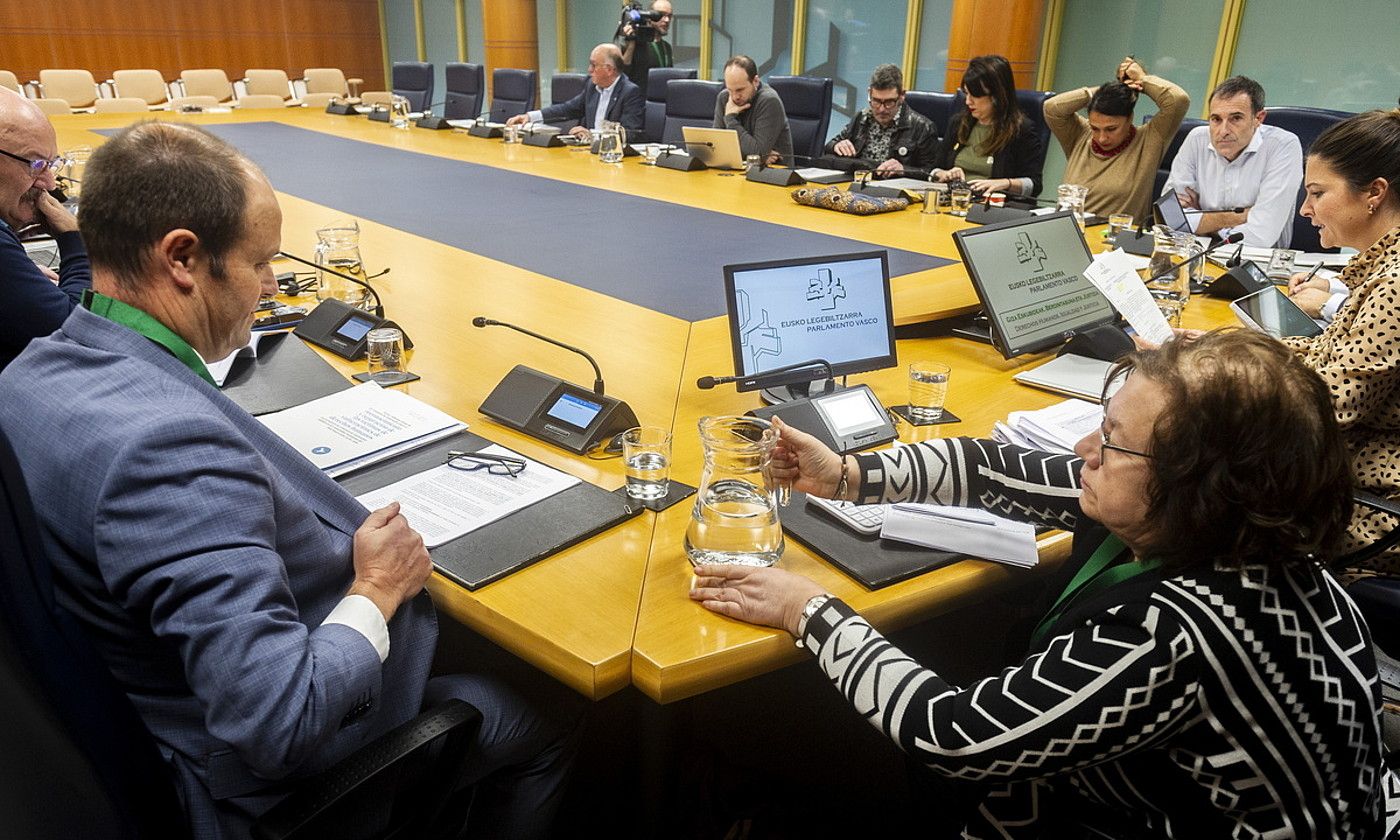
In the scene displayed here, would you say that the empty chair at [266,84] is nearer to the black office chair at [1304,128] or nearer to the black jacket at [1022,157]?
the black jacket at [1022,157]

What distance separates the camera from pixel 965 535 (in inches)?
54.1

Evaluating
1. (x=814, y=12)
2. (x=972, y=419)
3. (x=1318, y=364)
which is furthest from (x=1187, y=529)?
(x=814, y=12)

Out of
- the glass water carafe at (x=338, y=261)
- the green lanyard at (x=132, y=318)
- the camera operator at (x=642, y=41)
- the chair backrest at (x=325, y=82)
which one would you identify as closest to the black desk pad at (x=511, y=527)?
the green lanyard at (x=132, y=318)

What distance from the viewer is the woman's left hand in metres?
1.19

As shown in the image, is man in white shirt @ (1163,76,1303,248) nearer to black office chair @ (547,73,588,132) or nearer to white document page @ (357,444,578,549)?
white document page @ (357,444,578,549)

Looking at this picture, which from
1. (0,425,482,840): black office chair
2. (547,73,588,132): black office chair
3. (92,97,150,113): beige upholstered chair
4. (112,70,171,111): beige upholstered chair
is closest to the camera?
(0,425,482,840): black office chair

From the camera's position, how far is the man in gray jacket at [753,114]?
5180 mm

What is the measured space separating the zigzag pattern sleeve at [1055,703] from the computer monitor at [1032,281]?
1.24 meters

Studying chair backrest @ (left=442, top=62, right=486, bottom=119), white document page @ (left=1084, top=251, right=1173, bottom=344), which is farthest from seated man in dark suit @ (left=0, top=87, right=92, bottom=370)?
chair backrest @ (left=442, top=62, right=486, bottom=119)

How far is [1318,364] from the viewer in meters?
1.87

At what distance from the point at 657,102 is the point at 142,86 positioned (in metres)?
5.87

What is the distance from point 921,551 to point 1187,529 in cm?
43

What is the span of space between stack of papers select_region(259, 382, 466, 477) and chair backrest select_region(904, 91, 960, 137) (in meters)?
4.03

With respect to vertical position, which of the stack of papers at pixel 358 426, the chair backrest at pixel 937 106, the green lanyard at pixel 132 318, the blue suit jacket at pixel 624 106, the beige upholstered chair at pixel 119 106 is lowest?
the beige upholstered chair at pixel 119 106
